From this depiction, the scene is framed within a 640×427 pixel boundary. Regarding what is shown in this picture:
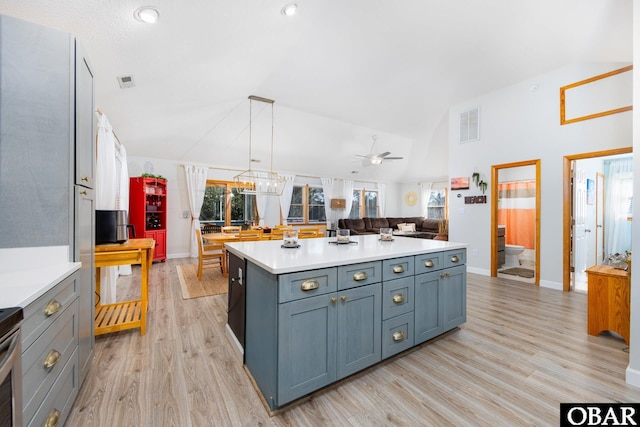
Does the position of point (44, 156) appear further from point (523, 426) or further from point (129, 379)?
point (523, 426)

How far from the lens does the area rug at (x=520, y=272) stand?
4977mm

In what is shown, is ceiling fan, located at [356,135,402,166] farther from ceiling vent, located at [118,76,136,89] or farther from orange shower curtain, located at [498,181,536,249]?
ceiling vent, located at [118,76,136,89]

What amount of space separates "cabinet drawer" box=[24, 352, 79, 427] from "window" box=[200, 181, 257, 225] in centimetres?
562

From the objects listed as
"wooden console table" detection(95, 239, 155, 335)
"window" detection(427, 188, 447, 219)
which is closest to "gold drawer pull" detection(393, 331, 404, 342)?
"wooden console table" detection(95, 239, 155, 335)

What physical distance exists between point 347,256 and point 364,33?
313 cm

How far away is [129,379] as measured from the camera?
1.85m

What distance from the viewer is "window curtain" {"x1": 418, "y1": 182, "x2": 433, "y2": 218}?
934cm

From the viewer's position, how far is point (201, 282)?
4312 millimetres

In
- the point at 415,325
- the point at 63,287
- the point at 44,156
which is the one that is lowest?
the point at 415,325

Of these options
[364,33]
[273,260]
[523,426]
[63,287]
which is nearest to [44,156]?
[63,287]

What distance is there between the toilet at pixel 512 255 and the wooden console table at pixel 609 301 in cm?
332

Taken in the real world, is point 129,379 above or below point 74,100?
below

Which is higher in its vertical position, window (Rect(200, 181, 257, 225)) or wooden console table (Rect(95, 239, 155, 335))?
window (Rect(200, 181, 257, 225))

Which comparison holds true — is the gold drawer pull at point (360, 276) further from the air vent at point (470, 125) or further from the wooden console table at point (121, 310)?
the air vent at point (470, 125)
